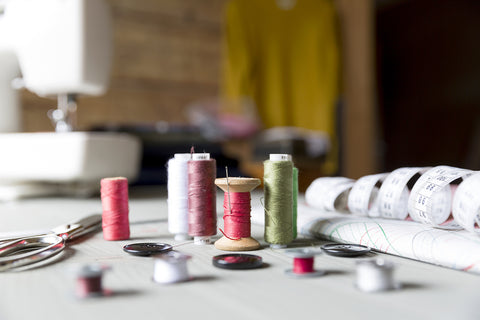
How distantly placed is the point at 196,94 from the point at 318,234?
8.02 ft

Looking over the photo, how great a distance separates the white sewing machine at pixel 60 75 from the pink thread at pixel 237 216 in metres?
0.68

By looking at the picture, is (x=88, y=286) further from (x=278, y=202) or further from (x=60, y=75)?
(x=60, y=75)

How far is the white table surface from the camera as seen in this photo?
0.37 metres

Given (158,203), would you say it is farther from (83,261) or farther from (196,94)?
(196,94)

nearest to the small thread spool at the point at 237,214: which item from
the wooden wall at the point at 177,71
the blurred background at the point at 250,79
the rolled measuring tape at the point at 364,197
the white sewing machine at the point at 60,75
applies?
the rolled measuring tape at the point at 364,197

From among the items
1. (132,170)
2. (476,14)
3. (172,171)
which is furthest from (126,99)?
(476,14)

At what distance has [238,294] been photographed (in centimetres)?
42

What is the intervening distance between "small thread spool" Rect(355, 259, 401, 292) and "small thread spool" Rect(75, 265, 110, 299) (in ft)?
0.77

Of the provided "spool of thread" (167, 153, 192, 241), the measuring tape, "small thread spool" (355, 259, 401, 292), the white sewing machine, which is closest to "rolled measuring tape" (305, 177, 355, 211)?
the measuring tape

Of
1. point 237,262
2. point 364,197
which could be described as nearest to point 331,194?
point 364,197

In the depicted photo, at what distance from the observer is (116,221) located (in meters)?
0.71

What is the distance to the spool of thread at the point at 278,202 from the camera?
636mm

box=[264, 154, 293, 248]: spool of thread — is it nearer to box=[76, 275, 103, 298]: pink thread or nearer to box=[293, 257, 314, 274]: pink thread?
box=[293, 257, 314, 274]: pink thread

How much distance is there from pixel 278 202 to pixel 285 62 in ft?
8.22
